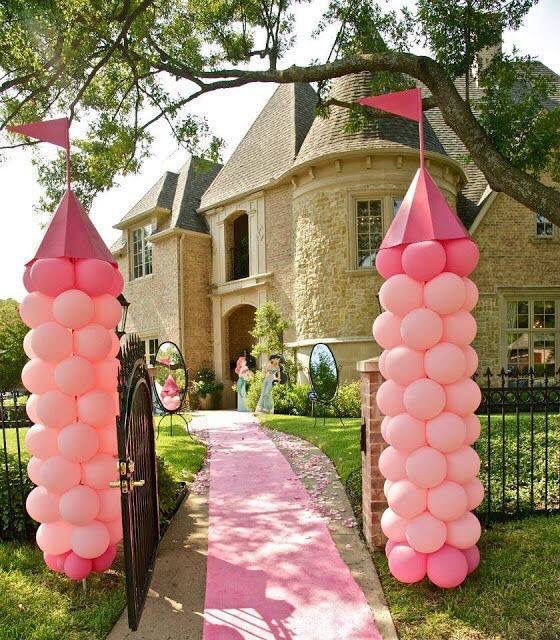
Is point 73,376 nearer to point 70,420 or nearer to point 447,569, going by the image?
point 70,420

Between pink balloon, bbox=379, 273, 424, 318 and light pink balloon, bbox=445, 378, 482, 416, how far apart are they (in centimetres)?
65

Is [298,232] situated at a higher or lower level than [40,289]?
higher

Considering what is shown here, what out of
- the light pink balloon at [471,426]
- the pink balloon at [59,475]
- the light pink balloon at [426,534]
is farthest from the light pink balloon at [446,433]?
the pink balloon at [59,475]

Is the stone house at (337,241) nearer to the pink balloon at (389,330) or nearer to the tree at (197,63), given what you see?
the tree at (197,63)

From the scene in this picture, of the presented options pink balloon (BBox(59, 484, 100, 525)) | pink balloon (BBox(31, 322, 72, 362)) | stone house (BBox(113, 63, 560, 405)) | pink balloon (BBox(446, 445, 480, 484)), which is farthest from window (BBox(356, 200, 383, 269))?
pink balloon (BBox(59, 484, 100, 525))

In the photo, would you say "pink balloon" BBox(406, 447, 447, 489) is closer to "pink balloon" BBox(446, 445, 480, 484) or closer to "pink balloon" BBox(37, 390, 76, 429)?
"pink balloon" BBox(446, 445, 480, 484)

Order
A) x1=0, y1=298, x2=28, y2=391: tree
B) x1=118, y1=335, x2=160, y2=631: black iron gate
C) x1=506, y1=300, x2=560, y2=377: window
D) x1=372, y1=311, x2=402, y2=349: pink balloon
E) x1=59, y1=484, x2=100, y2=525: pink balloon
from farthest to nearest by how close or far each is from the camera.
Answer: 1. x1=0, y1=298, x2=28, y2=391: tree
2. x1=506, y1=300, x2=560, y2=377: window
3. x1=372, y1=311, x2=402, y2=349: pink balloon
4. x1=59, y1=484, x2=100, y2=525: pink balloon
5. x1=118, y1=335, x2=160, y2=631: black iron gate

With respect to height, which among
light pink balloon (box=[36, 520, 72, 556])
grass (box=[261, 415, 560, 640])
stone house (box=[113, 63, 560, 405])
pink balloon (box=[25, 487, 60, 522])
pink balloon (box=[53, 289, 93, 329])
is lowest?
grass (box=[261, 415, 560, 640])

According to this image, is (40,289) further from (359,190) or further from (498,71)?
(359,190)

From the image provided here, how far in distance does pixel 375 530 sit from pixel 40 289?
137 inches

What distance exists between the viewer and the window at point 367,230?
48.7 feet

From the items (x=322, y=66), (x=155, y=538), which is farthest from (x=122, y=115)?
(x=155, y=538)

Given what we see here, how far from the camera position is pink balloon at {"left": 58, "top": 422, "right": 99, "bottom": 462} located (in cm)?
392

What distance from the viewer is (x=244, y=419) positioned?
14.2 metres
